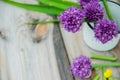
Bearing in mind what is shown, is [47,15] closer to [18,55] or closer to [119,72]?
[18,55]

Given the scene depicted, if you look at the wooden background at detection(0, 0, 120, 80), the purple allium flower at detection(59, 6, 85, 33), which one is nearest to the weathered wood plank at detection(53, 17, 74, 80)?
the wooden background at detection(0, 0, 120, 80)

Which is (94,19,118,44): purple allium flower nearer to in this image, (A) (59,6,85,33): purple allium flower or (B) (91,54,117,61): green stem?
(A) (59,6,85,33): purple allium flower

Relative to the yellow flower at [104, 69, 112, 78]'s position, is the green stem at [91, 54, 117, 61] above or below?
above

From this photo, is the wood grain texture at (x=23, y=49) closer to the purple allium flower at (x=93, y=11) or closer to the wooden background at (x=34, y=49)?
the wooden background at (x=34, y=49)

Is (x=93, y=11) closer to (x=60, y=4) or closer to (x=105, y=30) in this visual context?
(x=105, y=30)

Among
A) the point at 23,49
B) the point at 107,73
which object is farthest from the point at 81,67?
the point at 23,49
